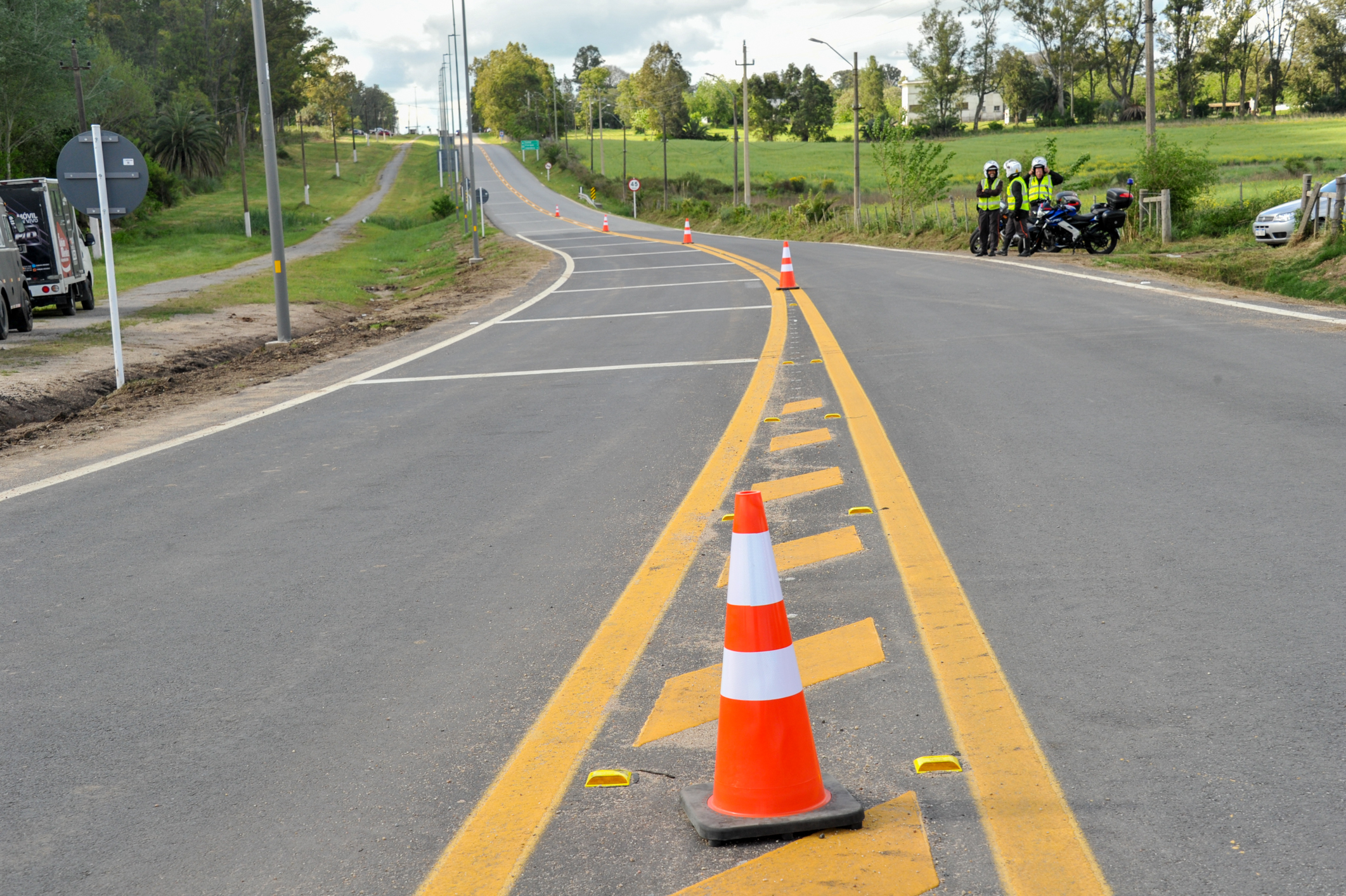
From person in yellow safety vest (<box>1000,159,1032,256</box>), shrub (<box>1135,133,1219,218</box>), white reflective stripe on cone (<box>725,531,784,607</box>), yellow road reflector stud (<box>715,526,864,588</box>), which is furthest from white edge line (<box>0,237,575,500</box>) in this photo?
shrub (<box>1135,133,1219,218</box>)

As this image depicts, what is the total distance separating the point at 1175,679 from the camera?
3.65 metres

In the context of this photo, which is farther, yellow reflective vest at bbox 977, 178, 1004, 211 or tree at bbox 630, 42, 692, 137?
tree at bbox 630, 42, 692, 137

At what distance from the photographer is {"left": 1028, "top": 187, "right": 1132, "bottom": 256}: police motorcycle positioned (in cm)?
2367

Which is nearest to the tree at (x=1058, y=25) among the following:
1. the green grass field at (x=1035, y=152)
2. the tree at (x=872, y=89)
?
the green grass field at (x=1035, y=152)

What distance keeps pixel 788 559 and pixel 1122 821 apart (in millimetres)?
2281

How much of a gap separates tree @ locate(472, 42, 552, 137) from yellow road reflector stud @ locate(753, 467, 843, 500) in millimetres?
154828

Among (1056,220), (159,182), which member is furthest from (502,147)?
(1056,220)

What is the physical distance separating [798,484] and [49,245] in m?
20.2

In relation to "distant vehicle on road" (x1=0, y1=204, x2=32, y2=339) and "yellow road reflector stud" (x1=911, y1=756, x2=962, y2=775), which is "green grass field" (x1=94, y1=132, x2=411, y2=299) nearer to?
"distant vehicle on road" (x1=0, y1=204, x2=32, y2=339)

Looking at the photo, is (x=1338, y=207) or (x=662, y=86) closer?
(x=1338, y=207)

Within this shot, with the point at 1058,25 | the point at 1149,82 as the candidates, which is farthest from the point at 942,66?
the point at 1149,82

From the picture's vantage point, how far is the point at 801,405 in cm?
874

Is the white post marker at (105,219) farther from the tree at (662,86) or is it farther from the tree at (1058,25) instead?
the tree at (662,86)

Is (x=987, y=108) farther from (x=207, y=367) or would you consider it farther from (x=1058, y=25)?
(x=207, y=367)
